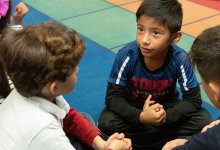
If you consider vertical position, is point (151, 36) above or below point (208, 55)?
below

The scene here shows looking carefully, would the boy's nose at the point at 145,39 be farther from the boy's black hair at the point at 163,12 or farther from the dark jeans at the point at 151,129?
the dark jeans at the point at 151,129

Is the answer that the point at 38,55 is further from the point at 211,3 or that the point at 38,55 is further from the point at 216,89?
the point at 211,3

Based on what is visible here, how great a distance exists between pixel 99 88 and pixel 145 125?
1.77ft

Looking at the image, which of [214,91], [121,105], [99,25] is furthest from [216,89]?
[99,25]

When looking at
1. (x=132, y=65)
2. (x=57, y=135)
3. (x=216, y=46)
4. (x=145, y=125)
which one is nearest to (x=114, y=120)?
(x=145, y=125)

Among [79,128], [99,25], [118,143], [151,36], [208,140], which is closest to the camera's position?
[208,140]

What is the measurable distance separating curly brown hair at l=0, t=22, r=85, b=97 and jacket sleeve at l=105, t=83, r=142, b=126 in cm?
54

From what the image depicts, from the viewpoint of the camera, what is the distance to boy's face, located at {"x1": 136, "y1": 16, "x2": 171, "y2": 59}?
4.58 ft

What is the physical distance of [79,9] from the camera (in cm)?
298

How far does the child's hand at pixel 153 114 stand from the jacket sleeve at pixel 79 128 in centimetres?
24

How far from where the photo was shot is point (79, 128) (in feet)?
4.24

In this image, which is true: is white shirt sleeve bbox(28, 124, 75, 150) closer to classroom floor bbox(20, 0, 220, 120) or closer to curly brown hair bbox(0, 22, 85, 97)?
curly brown hair bbox(0, 22, 85, 97)

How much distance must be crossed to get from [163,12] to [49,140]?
737 mm

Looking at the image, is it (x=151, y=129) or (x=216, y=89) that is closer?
(x=216, y=89)
